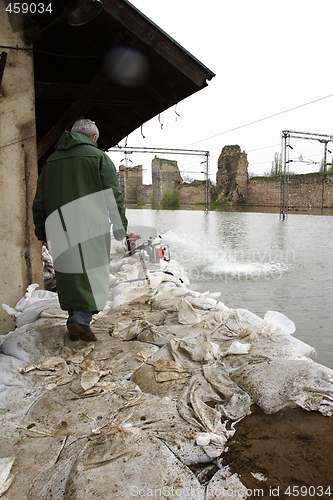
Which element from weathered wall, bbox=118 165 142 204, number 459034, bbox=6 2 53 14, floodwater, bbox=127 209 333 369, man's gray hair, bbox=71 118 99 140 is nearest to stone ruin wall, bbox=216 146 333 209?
weathered wall, bbox=118 165 142 204

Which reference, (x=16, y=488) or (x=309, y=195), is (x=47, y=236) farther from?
(x=309, y=195)

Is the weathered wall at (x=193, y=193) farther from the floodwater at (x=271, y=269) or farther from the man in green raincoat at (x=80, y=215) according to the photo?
the man in green raincoat at (x=80, y=215)

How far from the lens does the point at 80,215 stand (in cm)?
272

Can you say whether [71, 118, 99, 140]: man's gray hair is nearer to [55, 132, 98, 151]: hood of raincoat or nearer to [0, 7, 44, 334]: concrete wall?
[55, 132, 98, 151]: hood of raincoat

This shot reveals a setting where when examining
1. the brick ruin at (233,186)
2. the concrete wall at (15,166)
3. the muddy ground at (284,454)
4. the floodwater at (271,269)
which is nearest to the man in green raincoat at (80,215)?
the concrete wall at (15,166)

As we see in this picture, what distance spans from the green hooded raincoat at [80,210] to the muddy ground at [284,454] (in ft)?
4.86

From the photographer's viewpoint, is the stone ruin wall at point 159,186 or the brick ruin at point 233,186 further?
the stone ruin wall at point 159,186

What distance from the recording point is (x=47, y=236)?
292 centimetres

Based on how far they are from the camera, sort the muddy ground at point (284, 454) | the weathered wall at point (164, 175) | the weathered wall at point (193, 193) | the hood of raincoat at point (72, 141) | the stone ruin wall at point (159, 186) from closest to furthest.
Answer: the muddy ground at point (284, 454) → the hood of raincoat at point (72, 141) → the weathered wall at point (193, 193) → the stone ruin wall at point (159, 186) → the weathered wall at point (164, 175)

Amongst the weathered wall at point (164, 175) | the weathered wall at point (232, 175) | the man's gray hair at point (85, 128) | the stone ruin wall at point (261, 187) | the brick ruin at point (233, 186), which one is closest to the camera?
the man's gray hair at point (85, 128)

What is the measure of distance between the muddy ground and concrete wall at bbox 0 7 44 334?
258 cm

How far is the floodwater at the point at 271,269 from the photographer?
18.5 feet

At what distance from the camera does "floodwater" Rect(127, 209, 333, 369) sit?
18.5ft

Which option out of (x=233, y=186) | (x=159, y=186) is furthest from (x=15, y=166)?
(x=159, y=186)
